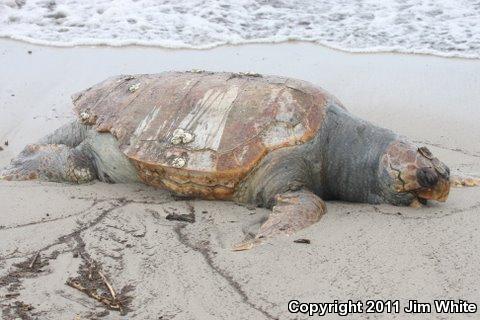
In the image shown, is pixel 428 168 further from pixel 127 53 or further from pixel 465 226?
pixel 127 53

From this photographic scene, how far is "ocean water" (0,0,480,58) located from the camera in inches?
255

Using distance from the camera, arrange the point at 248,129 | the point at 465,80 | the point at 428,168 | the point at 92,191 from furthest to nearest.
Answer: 1. the point at 465,80
2. the point at 92,191
3. the point at 248,129
4. the point at 428,168

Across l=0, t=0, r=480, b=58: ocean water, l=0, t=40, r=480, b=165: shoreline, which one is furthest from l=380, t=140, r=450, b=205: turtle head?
l=0, t=0, r=480, b=58: ocean water

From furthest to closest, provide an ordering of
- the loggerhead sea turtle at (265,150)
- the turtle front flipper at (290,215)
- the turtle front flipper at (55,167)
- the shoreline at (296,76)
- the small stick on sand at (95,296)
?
1. the shoreline at (296,76)
2. the turtle front flipper at (55,167)
3. the loggerhead sea turtle at (265,150)
4. the turtle front flipper at (290,215)
5. the small stick on sand at (95,296)

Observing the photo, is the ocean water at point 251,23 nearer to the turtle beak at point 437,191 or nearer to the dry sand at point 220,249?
the dry sand at point 220,249

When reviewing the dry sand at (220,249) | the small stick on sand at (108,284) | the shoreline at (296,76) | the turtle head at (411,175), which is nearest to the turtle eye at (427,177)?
the turtle head at (411,175)

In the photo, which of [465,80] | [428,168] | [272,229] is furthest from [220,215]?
[465,80]

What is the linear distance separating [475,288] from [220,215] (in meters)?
1.45

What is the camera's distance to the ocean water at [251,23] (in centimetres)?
649

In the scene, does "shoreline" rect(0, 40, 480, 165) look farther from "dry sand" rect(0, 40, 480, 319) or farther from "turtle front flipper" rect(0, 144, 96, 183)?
"turtle front flipper" rect(0, 144, 96, 183)

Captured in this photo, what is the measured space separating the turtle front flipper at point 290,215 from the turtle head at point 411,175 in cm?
39

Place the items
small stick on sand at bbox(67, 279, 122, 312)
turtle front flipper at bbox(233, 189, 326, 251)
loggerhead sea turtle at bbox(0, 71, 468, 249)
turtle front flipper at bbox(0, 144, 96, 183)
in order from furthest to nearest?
turtle front flipper at bbox(0, 144, 96, 183), loggerhead sea turtle at bbox(0, 71, 468, 249), turtle front flipper at bbox(233, 189, 326, 251), small stick on sand at bbox(67, 279, 122, 312)

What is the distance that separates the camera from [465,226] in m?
2.88

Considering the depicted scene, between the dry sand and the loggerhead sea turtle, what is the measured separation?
0.12 m
